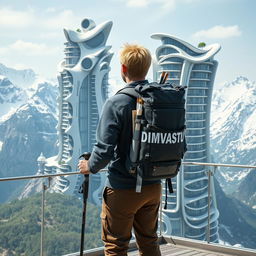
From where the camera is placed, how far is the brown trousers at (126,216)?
2141 millimetres

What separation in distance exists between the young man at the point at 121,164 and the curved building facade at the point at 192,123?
54901 millimetres

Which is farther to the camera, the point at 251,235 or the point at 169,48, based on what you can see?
the point at 251,235

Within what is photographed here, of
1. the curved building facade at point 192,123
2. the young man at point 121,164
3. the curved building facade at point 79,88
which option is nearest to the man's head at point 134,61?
the young man at point 121,164

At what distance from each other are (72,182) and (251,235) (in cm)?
4894

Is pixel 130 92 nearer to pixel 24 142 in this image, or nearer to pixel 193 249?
pixel 193 249

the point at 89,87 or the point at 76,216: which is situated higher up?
the point at 89,87

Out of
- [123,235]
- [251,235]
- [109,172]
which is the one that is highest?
[109,172]

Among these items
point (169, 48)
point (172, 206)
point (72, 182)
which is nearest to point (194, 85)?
point (169, 48)

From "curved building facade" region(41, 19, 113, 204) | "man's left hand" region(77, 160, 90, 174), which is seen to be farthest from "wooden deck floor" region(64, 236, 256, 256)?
"curved building facade" region(41, 19, 113, 204)

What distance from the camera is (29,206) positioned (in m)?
62.2

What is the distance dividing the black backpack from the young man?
0.18 feet

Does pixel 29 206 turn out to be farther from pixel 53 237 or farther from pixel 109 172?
pixel 109 172

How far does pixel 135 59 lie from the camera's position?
211cm

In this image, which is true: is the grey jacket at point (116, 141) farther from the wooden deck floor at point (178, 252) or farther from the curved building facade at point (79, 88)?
the curved building facade at point (79, 88)
